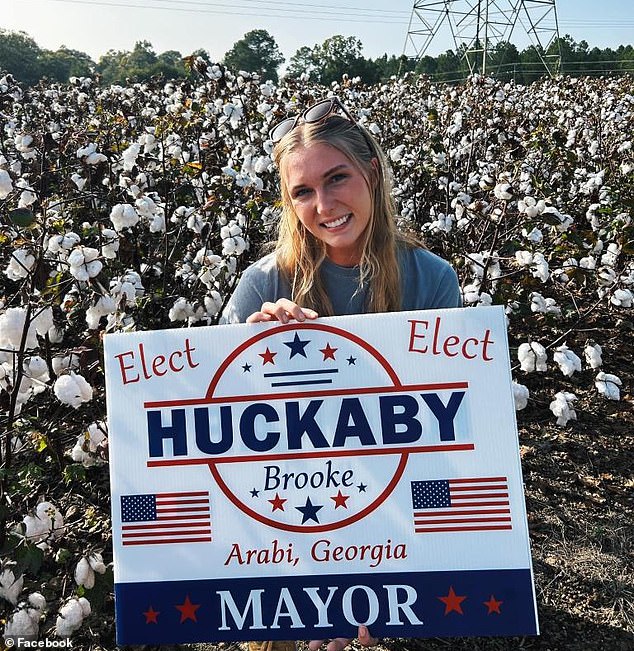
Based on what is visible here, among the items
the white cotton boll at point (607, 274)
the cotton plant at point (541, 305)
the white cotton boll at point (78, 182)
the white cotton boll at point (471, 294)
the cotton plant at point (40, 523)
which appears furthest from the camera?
the white cotton boll at point (78, 182)

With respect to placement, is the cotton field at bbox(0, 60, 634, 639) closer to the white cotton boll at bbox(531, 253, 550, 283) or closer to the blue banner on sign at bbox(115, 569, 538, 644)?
the white cotton boll at bbox(531, 253, 550, 283)

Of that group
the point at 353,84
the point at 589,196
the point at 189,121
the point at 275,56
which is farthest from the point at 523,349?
the point at 275,56

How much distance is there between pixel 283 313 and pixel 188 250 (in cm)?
210

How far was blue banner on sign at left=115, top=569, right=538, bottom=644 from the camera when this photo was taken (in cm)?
154

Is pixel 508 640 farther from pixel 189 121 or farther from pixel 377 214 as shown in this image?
pixel 189 121

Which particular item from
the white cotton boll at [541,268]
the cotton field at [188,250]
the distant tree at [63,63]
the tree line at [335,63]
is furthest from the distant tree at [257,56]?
the white cotton boll at [541,268]

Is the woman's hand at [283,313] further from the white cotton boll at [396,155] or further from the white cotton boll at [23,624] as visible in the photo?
the white cotton boll at [396,155]

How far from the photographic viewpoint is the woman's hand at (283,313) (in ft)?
5.27

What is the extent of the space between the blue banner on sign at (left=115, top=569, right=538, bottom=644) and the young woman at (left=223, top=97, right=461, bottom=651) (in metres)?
0.37

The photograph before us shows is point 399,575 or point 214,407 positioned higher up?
point 214,407

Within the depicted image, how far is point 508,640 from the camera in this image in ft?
7.57

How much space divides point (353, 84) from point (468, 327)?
7.53 meters

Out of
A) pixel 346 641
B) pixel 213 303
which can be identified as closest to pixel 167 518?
pixel 346 641

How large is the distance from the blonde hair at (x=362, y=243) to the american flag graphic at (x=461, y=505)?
1.60 feet
